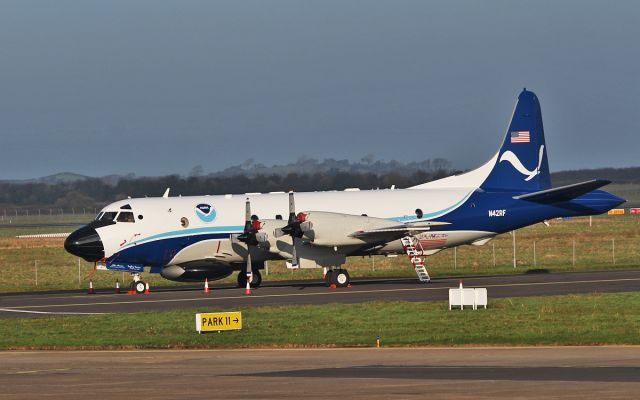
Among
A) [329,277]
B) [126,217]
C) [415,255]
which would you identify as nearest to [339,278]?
[329,277]

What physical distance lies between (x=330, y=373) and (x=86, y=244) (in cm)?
2741

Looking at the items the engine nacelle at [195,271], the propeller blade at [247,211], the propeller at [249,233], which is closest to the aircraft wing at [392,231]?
the propeller at [249,233]

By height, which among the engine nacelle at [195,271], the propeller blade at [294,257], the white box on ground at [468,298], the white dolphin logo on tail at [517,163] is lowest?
the white box on ground at [468,298]

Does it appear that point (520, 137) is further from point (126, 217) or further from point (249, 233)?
point (126, 217)

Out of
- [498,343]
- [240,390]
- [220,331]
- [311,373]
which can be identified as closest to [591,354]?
[498,343]

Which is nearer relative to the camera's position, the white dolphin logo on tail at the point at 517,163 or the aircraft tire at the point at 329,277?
the aircraft tire at the point at 329,277

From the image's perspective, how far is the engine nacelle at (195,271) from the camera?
50.0m

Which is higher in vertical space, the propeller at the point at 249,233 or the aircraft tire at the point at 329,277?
the propeller at the point at 249,233

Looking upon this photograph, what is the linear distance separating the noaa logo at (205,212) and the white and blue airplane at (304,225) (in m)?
0.04

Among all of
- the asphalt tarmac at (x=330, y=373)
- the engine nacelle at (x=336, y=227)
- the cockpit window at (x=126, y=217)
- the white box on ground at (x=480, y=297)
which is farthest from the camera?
the cockpit window at (x=126, y=217)

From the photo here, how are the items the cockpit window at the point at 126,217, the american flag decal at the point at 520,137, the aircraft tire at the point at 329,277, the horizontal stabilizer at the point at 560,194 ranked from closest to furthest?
the aircraft tire at the point at 329,277 < the cockpit window at the point at 126,217 < the horizontal stabilizer at the point at 560,194 < the american flag decal at the point at 520,137

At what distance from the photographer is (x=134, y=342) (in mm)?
33562

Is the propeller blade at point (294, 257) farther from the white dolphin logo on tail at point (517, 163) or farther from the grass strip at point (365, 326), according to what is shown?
the white dolphin logo on tail at point (517, 163)

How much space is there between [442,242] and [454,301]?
46.0 ft
